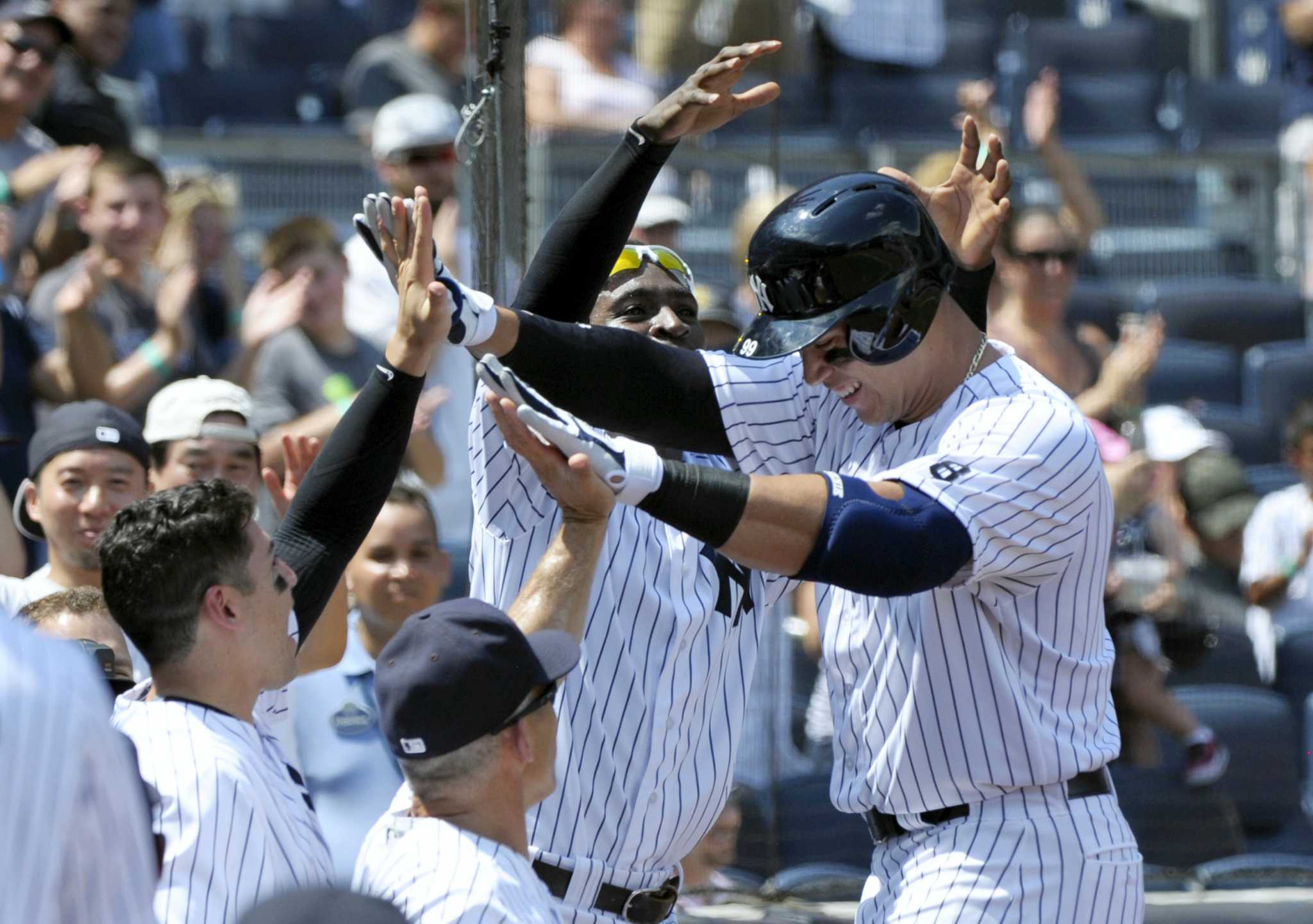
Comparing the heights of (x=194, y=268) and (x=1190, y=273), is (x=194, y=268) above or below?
above

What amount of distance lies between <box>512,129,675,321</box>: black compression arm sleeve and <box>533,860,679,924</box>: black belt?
90 centimetres

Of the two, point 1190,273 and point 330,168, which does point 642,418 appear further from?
point 1190,273

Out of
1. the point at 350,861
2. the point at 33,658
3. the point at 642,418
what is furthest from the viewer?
the point at 350,861

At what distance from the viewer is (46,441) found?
13.1 feet

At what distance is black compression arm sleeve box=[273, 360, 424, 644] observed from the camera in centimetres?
297

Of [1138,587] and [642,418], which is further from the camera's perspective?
[1138,587]

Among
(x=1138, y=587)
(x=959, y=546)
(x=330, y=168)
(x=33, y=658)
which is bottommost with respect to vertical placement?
(x=1138, y=587)

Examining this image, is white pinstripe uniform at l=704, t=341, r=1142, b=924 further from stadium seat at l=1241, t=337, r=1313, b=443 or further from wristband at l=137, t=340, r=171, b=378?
stadium seat at l=1241, t=337, r=1313, b=443

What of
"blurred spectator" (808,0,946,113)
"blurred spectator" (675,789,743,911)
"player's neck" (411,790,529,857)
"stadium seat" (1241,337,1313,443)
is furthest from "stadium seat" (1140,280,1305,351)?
"player's neck" (411,790,529,857)

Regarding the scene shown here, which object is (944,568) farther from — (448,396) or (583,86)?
(583,86)

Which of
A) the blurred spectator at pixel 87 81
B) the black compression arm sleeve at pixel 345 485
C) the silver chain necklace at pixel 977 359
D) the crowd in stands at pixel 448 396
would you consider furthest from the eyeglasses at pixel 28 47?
the silver chain necklace at pixel 977 359

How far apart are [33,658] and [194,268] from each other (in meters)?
4.27

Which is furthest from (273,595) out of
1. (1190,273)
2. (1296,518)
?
(1190,273)

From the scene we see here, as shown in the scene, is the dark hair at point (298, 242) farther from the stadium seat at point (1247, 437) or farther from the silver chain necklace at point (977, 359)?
the stadium seat at point (1247, 437)
